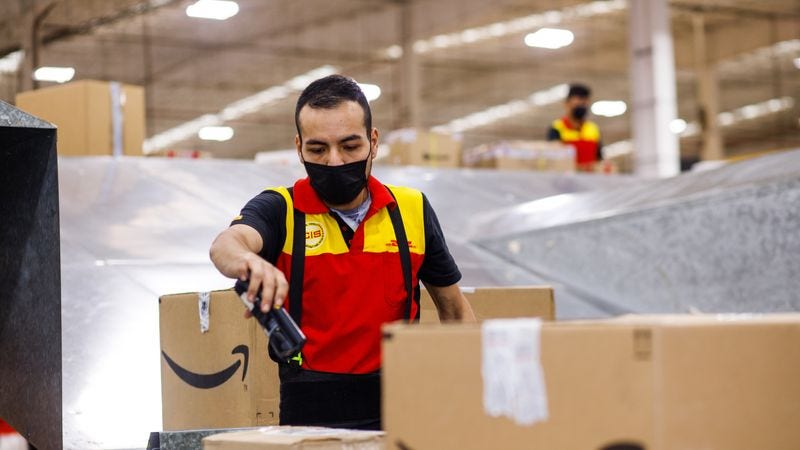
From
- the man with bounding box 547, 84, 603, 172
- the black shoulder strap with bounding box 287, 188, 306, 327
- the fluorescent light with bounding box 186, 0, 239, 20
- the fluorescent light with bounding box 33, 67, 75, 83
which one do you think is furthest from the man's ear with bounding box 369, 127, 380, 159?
the fluorescent light with bounding box 33, 67, 75, 83

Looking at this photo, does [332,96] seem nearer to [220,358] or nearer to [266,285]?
[266,285]

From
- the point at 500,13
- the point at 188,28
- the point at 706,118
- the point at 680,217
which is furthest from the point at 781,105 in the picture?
the point at 680,217

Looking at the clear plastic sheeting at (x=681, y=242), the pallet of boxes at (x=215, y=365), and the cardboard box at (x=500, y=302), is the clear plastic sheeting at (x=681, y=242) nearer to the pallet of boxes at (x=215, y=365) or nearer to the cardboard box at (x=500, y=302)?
the cardboard box at (x=500, y=302)

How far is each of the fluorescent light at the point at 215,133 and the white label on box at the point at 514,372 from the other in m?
22.5

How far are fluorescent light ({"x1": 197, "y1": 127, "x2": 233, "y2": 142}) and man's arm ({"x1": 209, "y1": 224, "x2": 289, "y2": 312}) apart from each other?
71.8 ft

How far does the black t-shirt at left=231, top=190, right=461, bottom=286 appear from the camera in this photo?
7.11 feet

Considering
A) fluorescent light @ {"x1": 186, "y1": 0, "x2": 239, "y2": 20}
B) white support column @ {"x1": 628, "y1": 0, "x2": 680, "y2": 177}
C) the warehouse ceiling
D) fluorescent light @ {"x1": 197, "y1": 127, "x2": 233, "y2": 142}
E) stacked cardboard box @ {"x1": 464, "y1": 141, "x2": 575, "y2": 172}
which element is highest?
the warehouse ceiling

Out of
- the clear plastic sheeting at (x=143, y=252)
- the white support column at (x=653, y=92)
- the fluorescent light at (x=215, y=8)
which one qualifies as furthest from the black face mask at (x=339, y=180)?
the fluorescent light at (x=215, y=8)

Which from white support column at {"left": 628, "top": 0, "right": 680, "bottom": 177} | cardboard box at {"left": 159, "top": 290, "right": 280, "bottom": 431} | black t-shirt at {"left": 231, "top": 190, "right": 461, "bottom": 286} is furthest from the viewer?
white support column at {"left": 628, "top": 0, "right": 680, "bottom": 177}

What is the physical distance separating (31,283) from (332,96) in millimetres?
1094

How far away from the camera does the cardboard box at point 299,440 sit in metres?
1.82

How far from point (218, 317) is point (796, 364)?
186cm

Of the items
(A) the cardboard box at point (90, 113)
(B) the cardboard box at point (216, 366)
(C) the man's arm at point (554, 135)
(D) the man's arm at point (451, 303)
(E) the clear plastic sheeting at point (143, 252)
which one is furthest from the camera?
(C) the man's arm at point (554, 135)

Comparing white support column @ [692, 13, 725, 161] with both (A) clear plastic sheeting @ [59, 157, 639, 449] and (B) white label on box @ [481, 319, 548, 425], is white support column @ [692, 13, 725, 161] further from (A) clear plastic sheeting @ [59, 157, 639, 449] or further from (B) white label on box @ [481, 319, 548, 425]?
(B) white label on box @ [481, 319, 548, 425]
